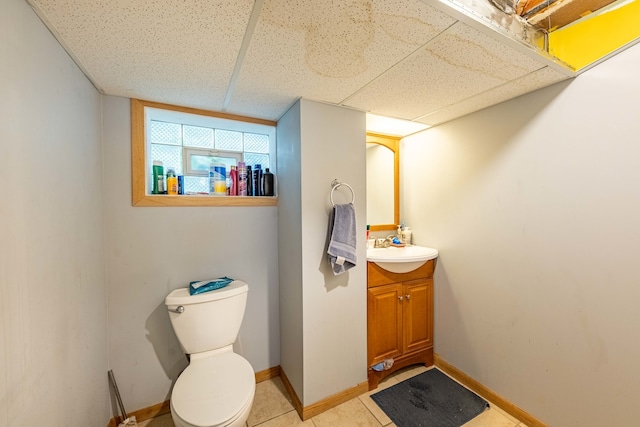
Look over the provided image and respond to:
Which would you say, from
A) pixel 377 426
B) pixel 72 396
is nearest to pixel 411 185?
pixel 377 426

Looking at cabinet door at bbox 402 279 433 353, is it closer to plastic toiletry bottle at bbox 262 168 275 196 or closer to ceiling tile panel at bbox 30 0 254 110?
plastic toiletry bottle at bbox 262 168 275 196

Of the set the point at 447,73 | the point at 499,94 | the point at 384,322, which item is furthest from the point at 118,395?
the point at 499,94

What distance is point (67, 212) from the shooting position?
1062 mm

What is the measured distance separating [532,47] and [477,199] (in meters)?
0.95

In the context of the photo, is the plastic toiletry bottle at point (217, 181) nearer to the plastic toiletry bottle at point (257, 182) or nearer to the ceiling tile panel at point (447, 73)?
the plastic toiletry bottle at point (257, 182)

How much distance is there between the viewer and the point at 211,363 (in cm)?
141

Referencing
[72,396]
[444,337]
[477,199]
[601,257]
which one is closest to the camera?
[72,396]

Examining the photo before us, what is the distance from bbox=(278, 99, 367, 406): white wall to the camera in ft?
5.16

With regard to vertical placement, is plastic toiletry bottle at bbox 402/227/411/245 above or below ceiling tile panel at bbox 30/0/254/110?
below

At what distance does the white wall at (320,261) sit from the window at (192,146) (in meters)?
0.31

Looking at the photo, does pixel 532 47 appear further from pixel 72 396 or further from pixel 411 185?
pixel 72 396

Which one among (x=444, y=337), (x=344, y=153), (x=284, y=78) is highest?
(x=284, y=78)

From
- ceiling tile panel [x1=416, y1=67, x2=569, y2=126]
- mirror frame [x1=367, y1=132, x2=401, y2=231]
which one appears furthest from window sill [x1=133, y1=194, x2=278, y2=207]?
ceiling tile panel [x1=416, y1=67, x2=569, y2=126]

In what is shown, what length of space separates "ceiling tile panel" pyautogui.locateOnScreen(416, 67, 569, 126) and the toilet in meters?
1.90
